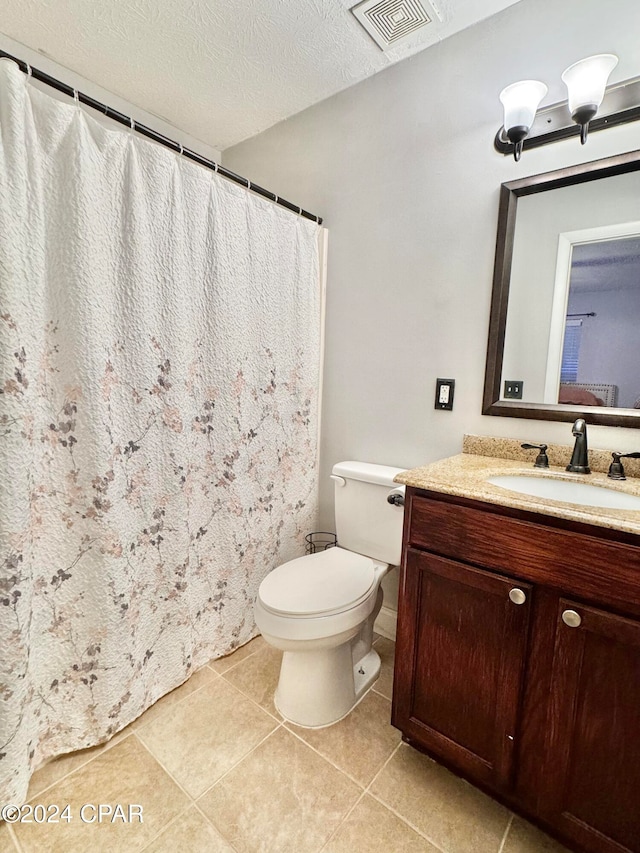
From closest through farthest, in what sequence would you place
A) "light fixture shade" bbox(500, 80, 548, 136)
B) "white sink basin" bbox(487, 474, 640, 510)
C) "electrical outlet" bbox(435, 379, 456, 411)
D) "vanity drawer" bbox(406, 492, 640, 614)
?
"vanity drawer" bbox(406, 492, 640, 614) → "white sink basin" bbox(487, 474, 640, 510) → "light fixture shade" bbox(500, 80, 548, 136) → "electrical outlet" bbox(435, 379, 456, 411)

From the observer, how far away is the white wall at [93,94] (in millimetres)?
1516

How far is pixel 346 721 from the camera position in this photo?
1362mm

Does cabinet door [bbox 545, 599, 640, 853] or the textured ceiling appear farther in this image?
the textured ceiling

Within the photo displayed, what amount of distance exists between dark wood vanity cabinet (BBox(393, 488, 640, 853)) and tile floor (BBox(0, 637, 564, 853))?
118 mm

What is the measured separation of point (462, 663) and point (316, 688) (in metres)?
0.55

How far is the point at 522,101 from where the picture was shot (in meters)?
1.18

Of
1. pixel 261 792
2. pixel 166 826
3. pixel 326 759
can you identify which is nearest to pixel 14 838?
pixel 166 826

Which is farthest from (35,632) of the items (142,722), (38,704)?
(142,722)

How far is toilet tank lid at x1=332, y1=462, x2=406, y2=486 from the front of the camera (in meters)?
1.54

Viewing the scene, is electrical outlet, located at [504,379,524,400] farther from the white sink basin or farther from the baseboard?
the baseboard

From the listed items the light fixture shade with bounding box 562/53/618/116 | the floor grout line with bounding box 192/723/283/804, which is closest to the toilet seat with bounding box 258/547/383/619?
the floor grout line with bounding box 192/723/283/804

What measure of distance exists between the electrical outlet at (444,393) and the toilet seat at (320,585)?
656 millimetres

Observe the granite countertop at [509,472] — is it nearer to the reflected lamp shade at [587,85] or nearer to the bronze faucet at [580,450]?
the bronze faucet at [580,450]

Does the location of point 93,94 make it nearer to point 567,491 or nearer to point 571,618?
point 567,491
